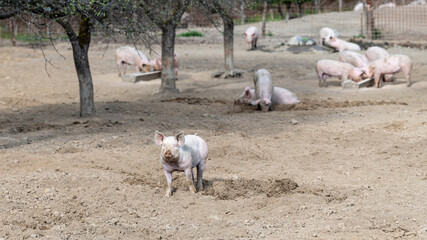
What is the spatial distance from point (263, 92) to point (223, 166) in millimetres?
4871

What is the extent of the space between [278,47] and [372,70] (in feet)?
30.0

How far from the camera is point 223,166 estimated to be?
8.49 metres

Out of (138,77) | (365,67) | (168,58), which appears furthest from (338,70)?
(138,77)

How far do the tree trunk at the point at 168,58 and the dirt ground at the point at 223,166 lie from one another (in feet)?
1.41

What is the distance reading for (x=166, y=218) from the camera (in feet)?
21.0

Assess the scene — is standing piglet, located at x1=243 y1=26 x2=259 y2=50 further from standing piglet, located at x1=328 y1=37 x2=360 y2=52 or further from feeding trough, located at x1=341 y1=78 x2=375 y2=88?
feeding trough, located at x1=341 y1=78 x2=375 y2=88

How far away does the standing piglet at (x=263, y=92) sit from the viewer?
1301 centimetres

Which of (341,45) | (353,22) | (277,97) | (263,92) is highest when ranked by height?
(353,22)

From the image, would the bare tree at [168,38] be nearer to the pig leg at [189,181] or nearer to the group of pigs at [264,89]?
the group of pigs at [264,89]

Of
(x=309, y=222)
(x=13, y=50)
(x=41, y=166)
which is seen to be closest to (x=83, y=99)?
(x=41, y=166)

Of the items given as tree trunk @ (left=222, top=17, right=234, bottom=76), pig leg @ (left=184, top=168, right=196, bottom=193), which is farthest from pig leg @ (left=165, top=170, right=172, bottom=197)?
tree trunk @ (left=222, top=17, right=234, bottom=76)

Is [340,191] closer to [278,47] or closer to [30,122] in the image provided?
[30,122]

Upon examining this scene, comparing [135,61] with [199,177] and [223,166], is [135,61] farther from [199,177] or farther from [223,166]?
[199,177]

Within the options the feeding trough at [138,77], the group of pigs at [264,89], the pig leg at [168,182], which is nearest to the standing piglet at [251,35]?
the group of pigs at [264,89]
